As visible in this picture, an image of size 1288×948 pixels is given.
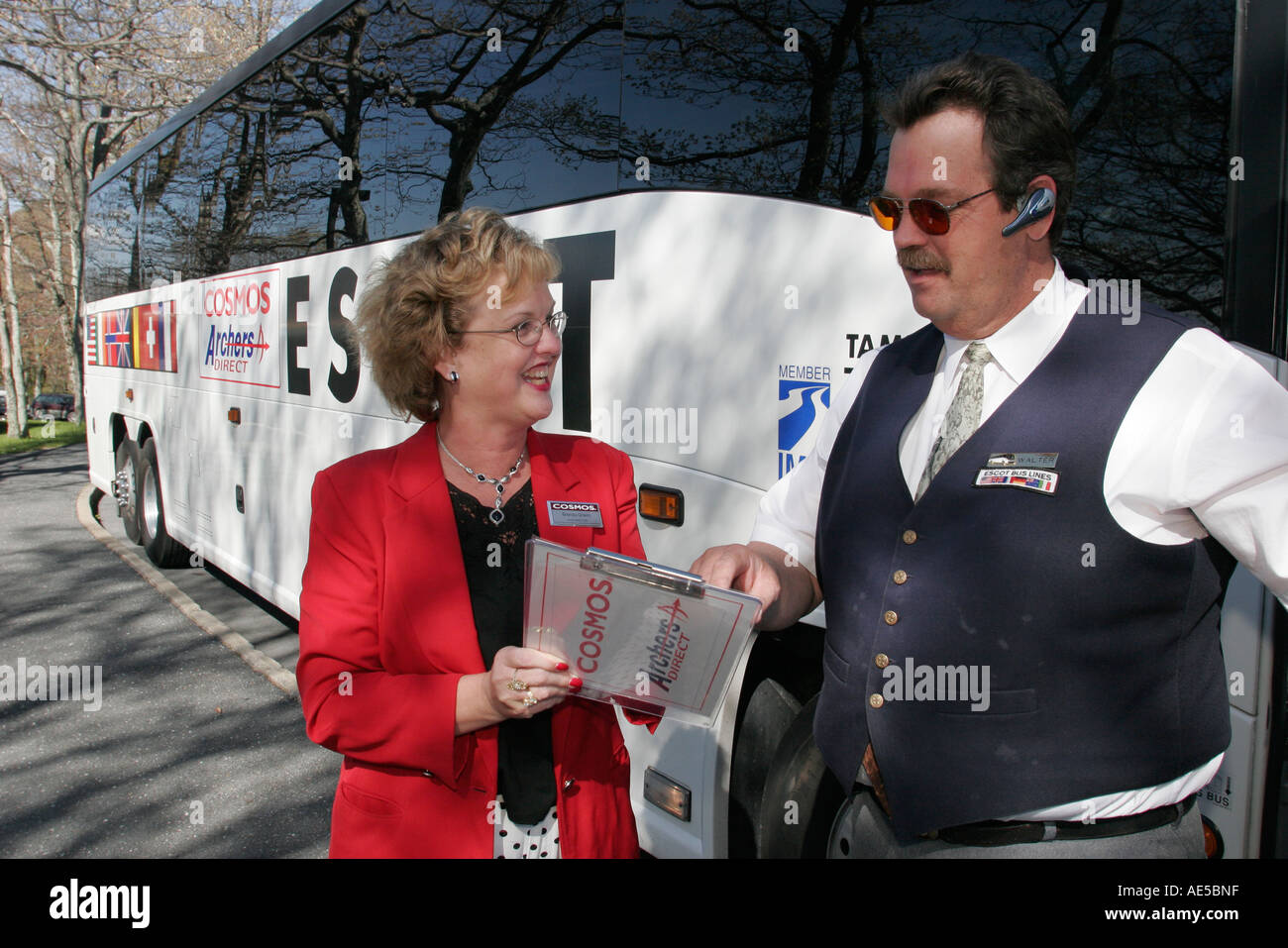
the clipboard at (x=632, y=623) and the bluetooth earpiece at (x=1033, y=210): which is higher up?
the bluetooth earpiece at (x=1033, y=210)

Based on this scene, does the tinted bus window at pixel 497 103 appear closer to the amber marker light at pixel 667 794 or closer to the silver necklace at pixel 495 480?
the silver necklace at pixel 495 480

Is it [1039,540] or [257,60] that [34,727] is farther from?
[1039,540]

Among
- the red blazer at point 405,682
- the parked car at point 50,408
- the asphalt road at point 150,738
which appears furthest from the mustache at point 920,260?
the parked car at point 50,408

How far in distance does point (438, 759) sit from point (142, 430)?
27.2ft

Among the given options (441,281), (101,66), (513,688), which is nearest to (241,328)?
(441,281)

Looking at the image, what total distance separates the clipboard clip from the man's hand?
0.55 ft

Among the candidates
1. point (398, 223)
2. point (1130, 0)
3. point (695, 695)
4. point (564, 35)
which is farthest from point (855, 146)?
point (398, 223)

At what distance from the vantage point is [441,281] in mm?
2004

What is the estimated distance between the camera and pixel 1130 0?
82.6 inches

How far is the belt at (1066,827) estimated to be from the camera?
5.16ft

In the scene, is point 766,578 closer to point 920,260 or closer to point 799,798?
point 920,260

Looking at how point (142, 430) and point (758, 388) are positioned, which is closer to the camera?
point (758, 388)

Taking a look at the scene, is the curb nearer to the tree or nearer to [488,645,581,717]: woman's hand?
[488,645,581,717]: woman's hand

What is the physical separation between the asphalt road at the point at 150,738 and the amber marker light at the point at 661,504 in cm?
198
